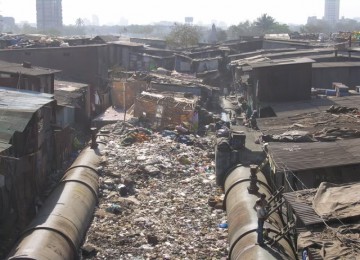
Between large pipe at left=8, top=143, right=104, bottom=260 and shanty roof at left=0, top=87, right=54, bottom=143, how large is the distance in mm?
2087

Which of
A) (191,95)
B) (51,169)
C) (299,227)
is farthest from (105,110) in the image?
(299,227)

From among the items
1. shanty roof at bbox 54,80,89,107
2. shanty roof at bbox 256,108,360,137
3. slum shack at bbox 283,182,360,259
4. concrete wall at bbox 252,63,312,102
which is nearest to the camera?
slum shack at bbox 283,182,360,259

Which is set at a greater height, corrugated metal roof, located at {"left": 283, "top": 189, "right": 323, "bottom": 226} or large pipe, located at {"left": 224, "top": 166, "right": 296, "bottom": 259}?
corrugated metal roof, located at {"left": 283, "top": 189, "right": 323, "bottom": 226}

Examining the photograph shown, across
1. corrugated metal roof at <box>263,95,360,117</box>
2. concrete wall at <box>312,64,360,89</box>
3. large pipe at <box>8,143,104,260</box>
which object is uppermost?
concrete wall at <box>312,64,360,89</box>

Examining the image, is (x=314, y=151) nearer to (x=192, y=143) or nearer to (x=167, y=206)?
(x=167, y=206)

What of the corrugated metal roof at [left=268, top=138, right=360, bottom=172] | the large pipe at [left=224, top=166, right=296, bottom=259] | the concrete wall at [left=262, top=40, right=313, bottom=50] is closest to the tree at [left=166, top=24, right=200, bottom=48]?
the concrete wall at [left=262, top=40, right=313, bottom=50]

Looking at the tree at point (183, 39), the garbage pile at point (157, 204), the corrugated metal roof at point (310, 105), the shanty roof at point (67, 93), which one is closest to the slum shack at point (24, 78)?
the shanty roof at point (67, 93)

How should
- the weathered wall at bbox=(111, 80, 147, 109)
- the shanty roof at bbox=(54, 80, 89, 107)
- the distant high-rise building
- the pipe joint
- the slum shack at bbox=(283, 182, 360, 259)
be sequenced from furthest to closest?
the distant high-rise building, the weathered wall at bbox=(111, 80, 147, 109), the shanty roof at bbox=(54, 80, 89, 107), the pipe joint, the slum shack at bbox=(283, 182, 360, 259)

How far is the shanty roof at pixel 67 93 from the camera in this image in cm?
2293

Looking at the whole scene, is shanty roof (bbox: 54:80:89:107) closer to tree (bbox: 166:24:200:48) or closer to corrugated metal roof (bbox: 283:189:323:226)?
corrugated metal roof (bbox: 283:189:323:226)

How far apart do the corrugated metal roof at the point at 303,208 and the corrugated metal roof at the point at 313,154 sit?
2.10 metres

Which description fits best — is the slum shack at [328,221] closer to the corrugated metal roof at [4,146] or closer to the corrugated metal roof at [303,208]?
the corrugated metal roof at [303,208]

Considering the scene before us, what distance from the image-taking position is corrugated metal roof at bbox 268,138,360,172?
11.9 m

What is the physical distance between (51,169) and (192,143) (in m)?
6.94
